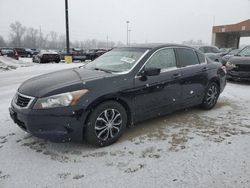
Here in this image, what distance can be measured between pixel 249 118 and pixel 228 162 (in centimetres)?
229

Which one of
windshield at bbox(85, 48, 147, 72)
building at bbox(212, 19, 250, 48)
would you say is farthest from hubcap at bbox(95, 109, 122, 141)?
building at bbox(212, 19, 250, 48)

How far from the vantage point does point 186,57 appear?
5281 mm

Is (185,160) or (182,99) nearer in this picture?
(185,160)

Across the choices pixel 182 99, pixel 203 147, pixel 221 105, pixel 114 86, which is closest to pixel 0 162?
pixel 114 86

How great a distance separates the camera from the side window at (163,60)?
14.8 ft

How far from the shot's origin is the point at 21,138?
418cm

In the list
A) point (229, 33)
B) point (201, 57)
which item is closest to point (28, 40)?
point (229, 33)

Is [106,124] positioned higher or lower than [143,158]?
higher

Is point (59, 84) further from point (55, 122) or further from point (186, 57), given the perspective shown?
point (186, 57)

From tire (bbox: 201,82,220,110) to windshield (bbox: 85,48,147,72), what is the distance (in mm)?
2009

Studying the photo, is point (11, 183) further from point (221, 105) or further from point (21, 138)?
point (221, 105)

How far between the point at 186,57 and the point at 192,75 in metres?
0.39

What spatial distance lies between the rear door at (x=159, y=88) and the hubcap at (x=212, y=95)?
1.21m

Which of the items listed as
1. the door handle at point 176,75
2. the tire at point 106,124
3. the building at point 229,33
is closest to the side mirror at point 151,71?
the door handle at point 176,75
